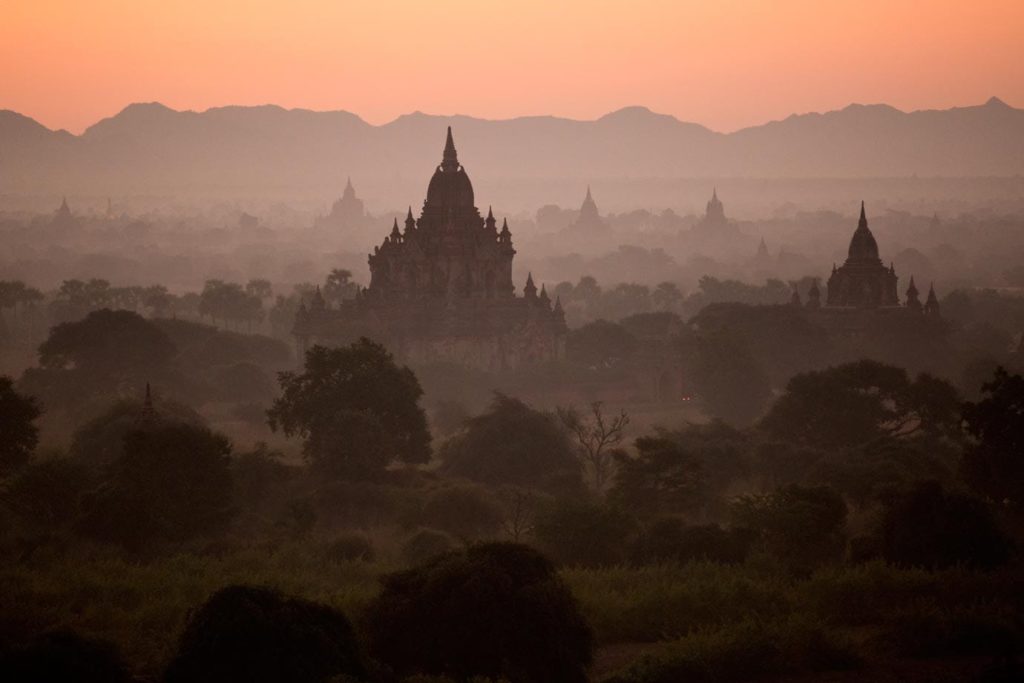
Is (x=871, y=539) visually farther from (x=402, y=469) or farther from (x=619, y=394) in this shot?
(x=619, y=394)

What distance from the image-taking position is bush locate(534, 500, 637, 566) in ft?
99.9

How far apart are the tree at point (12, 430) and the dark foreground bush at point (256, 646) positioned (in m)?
17.7

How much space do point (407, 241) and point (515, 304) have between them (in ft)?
18.5

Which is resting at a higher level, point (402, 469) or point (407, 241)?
point (407, 241)

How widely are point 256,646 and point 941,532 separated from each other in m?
14.1

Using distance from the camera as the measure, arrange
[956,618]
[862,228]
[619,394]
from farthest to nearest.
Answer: [862,228], [619,394], [956,618]

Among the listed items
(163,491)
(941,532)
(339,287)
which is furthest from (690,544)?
(339,287)

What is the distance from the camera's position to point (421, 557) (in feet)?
101

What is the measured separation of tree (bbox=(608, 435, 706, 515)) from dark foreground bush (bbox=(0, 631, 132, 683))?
1760 centimetres

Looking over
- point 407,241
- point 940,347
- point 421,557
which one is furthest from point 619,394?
point 421,557

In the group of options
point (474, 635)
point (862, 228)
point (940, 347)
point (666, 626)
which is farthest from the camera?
point (862, 228)

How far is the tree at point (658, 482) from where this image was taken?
115 ft

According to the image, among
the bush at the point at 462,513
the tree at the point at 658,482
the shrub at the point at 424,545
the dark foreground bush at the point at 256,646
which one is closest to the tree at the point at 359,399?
the bush at the point at 462,513

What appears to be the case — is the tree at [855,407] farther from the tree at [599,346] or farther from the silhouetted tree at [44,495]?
the silhouetted tree at [44,495]
